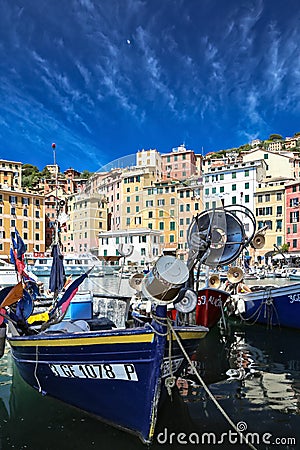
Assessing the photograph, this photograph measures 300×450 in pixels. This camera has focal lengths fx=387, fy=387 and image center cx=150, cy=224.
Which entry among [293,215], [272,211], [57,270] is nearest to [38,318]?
[57,270]

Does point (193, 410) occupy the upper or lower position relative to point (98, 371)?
lower

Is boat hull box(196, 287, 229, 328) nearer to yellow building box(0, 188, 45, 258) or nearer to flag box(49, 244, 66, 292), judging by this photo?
flag box(49, 244, 66, 292)

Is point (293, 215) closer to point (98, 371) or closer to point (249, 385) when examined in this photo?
point (249, 385)

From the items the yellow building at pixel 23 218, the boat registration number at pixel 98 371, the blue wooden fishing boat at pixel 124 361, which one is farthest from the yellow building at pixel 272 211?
the boat registration number at pixel 98 371

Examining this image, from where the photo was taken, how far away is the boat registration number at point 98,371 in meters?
6.21

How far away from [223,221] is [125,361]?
495 cm

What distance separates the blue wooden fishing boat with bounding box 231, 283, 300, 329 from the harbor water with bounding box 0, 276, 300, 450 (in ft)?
13.7

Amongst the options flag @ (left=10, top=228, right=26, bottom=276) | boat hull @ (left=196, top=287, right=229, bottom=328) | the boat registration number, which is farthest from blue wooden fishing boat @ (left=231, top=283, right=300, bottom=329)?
the boat registration number

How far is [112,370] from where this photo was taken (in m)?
6.35

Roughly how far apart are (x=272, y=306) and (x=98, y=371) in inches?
445

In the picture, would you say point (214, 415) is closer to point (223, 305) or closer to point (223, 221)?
point (223, 221)

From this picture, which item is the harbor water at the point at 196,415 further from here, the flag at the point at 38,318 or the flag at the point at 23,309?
the flag at the point at 23,309

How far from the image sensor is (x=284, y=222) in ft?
194

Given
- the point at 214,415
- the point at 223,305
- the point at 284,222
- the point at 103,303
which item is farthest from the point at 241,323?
the point at 284,222
